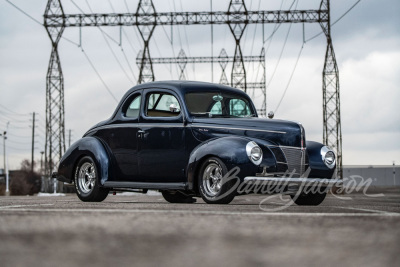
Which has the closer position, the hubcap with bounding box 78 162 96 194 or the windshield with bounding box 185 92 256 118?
the windshield with bounding box 185 92 256 118

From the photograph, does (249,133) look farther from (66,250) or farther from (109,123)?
(66,250)

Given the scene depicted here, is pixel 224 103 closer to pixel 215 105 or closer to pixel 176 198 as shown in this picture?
pixel 215 105

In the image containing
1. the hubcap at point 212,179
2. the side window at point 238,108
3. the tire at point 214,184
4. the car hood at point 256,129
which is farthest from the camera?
the side window at point 238,108

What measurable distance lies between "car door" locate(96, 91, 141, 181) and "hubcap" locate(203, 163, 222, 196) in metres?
1.66

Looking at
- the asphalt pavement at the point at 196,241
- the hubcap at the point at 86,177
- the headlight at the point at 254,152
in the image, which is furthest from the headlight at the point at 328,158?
the asphalt pavement at the point at 196,241

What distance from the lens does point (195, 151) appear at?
1150 centimetres

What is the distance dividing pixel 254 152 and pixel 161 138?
183 cm

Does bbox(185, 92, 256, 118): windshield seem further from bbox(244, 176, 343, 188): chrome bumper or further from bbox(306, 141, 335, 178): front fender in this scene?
bbox(244, 176, 343, 188): chrome bumper

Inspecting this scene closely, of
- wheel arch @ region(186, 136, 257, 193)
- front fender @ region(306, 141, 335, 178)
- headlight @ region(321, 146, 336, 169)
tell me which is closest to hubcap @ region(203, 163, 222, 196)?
wheel arch @ region(186, 136, 257, 193)

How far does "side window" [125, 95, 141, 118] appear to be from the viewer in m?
12.8

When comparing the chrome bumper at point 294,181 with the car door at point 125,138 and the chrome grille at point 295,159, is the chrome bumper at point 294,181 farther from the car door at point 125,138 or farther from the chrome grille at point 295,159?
the car door at point 125,138

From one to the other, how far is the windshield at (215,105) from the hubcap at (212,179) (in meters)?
1.37

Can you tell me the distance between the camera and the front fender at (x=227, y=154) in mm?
10922

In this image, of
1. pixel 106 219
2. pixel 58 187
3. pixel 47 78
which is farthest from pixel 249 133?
pixel 58 187
